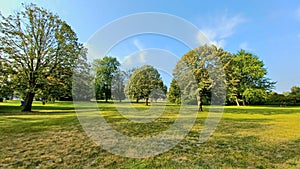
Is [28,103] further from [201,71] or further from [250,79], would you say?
[250,79]

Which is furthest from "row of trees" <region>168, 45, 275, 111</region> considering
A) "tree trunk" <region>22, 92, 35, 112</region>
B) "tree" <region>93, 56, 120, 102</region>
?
"tree" <region>93, 56, 120, 102</region>

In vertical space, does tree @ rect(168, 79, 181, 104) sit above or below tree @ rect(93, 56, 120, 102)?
below

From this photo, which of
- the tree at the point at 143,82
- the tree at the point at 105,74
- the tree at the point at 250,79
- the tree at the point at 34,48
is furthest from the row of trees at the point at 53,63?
the tree at the point at 105,74

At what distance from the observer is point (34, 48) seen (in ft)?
47.6

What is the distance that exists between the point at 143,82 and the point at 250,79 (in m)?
26.7

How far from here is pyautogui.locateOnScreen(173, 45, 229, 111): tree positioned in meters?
17.1

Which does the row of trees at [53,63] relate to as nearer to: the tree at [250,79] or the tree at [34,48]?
the tree at [34,48]

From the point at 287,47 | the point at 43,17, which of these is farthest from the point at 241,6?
the point at 43,17

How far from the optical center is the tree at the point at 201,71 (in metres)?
17.1

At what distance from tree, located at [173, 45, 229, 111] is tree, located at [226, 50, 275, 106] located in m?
21.0

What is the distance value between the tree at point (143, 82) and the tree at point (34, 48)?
11243 mm

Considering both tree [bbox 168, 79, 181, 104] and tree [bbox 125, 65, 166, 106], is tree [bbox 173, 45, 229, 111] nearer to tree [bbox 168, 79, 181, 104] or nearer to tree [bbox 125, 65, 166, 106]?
tree [bbox 168, 79, 181, 104]

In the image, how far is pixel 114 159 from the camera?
360 centimetres

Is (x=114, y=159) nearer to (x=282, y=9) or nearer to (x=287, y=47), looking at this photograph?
(x=282, y=9)
